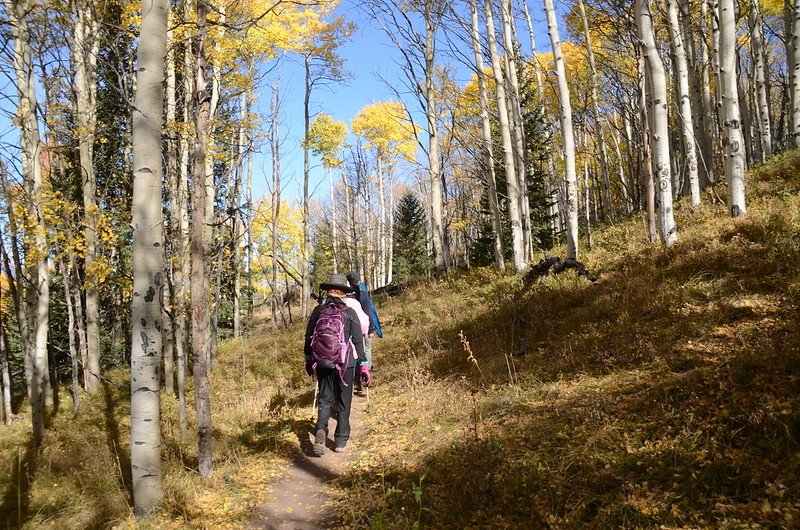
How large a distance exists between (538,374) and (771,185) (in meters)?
7.40

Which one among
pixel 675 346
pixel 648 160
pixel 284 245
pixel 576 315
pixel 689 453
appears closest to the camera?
pixel 689 453

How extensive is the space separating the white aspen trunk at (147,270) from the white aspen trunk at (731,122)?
28.7 ft

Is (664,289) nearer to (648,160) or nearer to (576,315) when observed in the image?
(576,315)

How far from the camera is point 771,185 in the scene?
9.04 metres

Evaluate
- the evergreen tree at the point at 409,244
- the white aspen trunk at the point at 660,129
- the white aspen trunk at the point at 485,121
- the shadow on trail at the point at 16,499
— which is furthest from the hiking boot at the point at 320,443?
the evergreen tree at the point at 409,244

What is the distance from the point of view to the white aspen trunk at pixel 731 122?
7.57 metres

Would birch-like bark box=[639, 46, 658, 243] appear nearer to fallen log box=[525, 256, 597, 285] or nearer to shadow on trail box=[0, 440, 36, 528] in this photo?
fallen log box=[525, 256, 597, 285]

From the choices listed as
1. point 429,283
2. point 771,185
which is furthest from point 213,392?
point 771,185

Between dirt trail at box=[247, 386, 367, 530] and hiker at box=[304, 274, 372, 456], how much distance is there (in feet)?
0.58

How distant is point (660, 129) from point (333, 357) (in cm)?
668

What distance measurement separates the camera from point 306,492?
4496mm

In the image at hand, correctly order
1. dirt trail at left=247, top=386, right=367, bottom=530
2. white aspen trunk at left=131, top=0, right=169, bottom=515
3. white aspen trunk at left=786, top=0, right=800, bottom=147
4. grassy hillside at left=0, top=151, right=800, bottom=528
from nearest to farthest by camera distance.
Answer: grassy hillside at left=0, top=151, right=800, bottom=528, white aspen trunk at left=131, top=0, right=169, bottom=515, dirt trail at left=247, top=386, right=367, bottom=530, white aspen trunk at left=786, top=0, right=800, bottom=147

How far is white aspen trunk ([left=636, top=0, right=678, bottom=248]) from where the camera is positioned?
7.39m

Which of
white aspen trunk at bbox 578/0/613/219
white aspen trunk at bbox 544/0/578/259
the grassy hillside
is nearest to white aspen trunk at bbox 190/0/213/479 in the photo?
the grassy hillside
